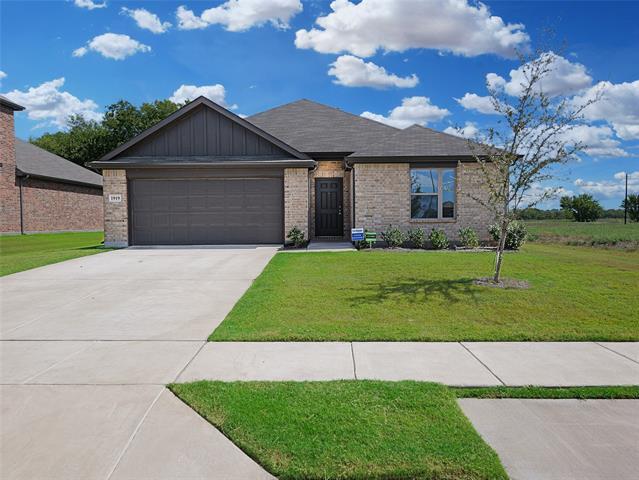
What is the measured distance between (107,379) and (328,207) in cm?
1448

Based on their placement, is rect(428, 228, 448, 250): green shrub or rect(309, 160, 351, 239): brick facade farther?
rect(309, 160, 351, 239): brick facade

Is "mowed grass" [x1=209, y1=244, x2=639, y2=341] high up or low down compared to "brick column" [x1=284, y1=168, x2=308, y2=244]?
down

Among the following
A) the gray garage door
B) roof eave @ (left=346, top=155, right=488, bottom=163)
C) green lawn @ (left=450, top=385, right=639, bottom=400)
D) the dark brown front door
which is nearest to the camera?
green lawn @ (left=450, top=385, right=639, bottom=400)

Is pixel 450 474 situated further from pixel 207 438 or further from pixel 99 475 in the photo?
pixel 99 475

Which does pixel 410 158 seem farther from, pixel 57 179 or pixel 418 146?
→ pixel 57 179

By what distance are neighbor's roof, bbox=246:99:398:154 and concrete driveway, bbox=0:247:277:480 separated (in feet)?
34.8

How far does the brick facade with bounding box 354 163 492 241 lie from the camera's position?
15.6 m

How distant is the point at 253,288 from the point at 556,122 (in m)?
6.40

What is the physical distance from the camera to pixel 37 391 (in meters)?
3.87

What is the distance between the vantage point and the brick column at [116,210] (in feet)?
52.7

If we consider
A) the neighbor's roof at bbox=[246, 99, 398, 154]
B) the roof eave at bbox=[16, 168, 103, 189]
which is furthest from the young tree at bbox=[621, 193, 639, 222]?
the roof eave at bbox=[16, 168, 103, 189]

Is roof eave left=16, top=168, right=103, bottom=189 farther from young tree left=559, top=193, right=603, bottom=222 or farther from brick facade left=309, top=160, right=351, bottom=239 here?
→ young tree left=559, top=193, right=603, bottom=222

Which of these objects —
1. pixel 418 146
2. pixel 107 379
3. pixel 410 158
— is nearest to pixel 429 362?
pixel 107 379

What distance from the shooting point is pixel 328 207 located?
18.2 meters
